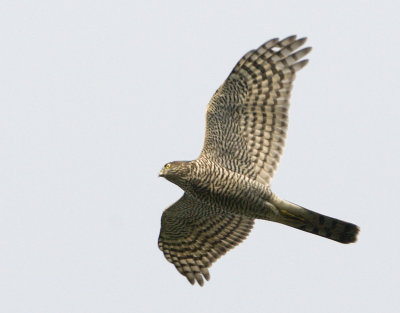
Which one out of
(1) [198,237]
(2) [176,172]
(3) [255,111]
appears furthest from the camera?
(1) [198,237]

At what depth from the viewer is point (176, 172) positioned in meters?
13.7

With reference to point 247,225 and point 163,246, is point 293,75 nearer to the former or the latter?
point 247,225

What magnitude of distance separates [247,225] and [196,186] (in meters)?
1.70

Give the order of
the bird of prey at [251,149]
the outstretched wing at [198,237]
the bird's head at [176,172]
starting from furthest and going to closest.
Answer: the outstretched wing at [198,237]
the bird of prey at [251,149]
the bird's head at [176,172]

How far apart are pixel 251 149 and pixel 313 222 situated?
1.55 meters

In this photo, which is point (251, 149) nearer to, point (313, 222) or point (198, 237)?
point (313, 222)

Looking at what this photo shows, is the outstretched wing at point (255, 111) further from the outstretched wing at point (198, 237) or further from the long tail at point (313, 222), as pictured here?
the outstretched wing at point (198, 237)

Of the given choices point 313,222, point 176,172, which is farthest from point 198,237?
point 313,222

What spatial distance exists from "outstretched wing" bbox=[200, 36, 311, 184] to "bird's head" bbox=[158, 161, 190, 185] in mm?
452

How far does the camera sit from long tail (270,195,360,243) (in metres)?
13.9

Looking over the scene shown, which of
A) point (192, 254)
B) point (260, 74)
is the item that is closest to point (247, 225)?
point (192, 254)

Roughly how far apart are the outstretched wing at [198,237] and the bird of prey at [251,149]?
388 mm

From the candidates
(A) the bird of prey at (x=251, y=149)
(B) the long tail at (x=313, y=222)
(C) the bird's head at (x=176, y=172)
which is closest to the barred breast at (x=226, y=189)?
(A) the bird of prey at (x=251, y=149)

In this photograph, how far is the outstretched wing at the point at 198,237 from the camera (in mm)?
14922
